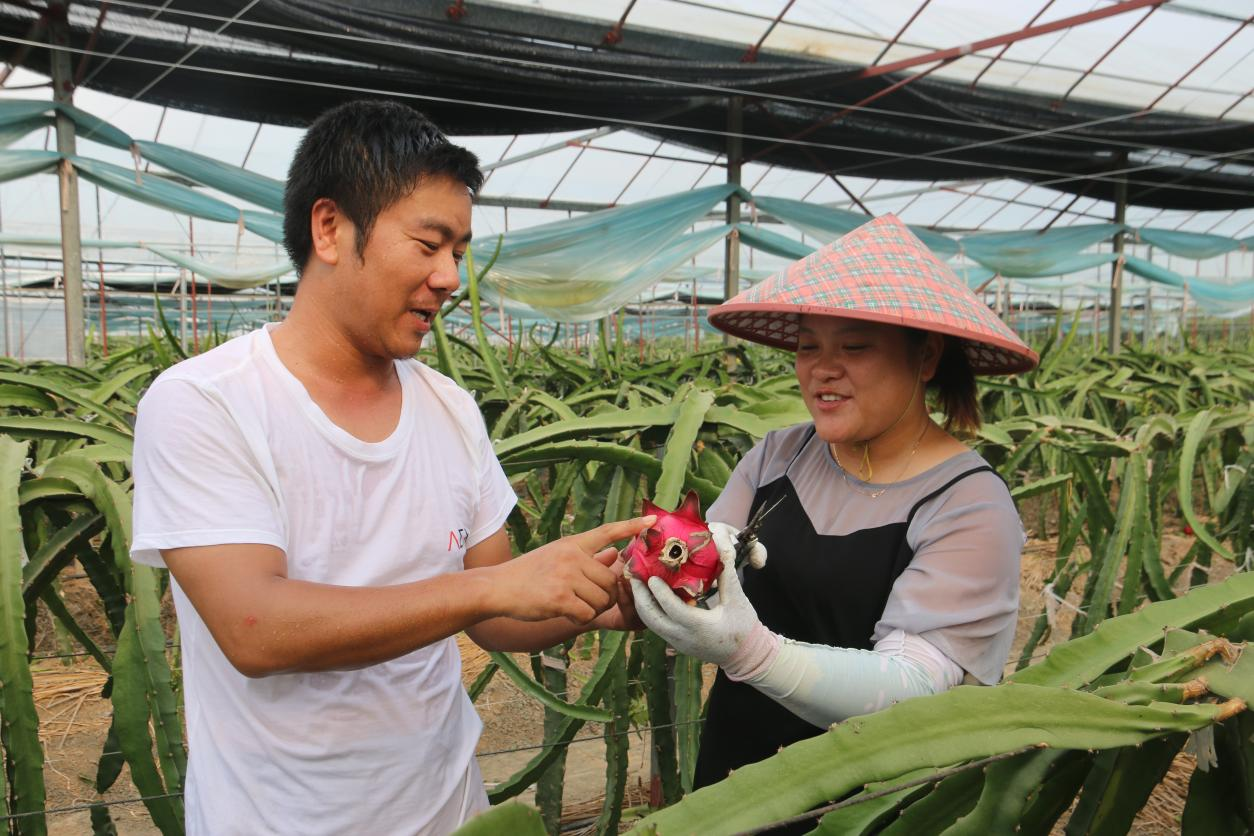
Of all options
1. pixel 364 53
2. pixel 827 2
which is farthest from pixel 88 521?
pixel 827 2

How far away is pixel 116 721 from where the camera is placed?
1131 mm

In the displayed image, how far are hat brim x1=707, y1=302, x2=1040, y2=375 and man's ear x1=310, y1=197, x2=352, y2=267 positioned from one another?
476 millimetres

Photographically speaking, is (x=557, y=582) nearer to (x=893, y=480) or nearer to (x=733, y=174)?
(x=893, y=480)

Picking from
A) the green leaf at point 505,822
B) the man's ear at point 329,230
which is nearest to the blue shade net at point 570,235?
the man's ear at point 329,230

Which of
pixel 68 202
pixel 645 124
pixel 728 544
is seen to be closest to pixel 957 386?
pixel 728 544

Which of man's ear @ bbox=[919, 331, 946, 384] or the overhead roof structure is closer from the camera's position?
man's ear @ bbox=[919, 331, 946, 384]

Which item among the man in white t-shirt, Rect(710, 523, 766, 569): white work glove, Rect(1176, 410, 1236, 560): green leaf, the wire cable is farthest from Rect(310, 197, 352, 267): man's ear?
the wire cable

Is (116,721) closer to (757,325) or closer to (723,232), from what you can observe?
(757,325)

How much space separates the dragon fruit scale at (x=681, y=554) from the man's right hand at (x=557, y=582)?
28mm

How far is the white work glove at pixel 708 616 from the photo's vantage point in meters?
0.84

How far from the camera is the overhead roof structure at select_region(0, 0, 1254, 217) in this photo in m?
5.43

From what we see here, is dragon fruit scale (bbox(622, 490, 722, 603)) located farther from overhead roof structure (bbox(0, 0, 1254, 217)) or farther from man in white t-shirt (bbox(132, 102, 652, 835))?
overhead roof structure (bbox(0, 0, 1254, 217))

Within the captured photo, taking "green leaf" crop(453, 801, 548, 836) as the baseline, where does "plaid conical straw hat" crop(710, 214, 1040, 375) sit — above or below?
above

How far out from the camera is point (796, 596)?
1.08 meters
